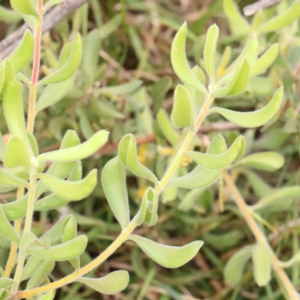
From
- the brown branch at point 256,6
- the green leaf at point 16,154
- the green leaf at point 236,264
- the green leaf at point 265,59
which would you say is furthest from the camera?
the green leaf at point 236,264

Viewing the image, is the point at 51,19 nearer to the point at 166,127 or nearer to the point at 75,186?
the point at 166,127

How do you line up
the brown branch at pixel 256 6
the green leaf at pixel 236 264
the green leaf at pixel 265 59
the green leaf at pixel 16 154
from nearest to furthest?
the green leaf at pixel 16 154, the green leaf at pixel 265 59, the brown branch at pixel 256 6, the green leaf at pixel 236 264

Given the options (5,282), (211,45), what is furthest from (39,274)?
(211,45)

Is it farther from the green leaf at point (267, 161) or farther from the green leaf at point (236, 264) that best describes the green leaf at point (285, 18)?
the green leaf at point (236, 264)

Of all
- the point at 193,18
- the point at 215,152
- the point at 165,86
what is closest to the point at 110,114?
the point at 165,86

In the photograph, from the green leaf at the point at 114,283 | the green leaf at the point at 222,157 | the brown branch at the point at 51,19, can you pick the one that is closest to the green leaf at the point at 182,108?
the green leaf at the point at 222,157

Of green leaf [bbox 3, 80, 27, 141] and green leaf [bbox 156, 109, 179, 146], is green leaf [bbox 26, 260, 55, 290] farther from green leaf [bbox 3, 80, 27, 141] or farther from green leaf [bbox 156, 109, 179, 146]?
green leaf [bbox 156, 109, 179, 146]
